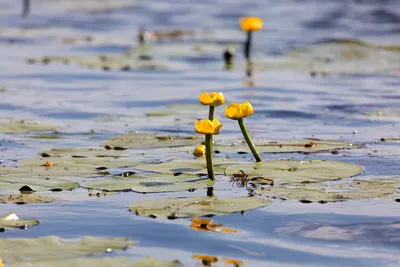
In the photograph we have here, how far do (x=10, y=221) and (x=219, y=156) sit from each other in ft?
6.27

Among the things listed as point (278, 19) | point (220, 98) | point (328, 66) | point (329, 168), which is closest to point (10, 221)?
point (220, 98)

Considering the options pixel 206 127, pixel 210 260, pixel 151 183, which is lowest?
pixel 210 260

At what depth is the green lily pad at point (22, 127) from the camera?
6273mm

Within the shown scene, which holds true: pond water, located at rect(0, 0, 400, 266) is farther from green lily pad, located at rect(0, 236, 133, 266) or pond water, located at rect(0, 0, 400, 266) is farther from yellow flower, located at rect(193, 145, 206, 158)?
yellow flower, located at rect(193, 145, 206, 158)

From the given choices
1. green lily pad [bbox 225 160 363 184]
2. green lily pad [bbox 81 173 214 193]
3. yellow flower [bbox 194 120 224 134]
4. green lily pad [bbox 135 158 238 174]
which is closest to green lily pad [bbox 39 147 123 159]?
green lily pad [bbox 135 158 238 174]

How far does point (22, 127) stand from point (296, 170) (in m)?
2.30

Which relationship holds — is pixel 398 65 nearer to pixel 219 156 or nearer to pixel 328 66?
pixel 328 66

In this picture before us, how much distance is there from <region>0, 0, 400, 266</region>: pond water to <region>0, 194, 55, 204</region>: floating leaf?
0.17 feet

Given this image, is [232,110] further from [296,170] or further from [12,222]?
[12,222]

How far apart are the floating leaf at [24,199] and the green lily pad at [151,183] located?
28cm

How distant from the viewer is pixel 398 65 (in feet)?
35.2

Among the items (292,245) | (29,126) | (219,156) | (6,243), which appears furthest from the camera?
(29,126)

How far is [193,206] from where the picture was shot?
4121mm

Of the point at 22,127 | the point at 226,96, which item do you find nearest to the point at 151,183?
the point at 22,127
